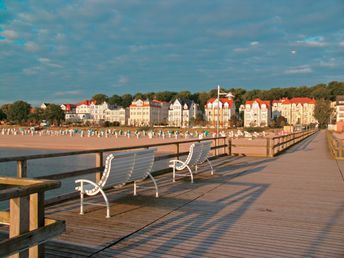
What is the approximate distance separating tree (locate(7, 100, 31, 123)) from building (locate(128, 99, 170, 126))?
38.7 metres

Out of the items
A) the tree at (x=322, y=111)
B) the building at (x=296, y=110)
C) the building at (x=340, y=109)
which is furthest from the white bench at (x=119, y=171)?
the building at (x=296, y=110)

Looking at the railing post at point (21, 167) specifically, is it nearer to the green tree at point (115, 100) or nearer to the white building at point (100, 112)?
the white building at point (100, 112)

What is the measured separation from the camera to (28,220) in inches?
103

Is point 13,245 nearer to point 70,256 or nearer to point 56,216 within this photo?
point 70,256

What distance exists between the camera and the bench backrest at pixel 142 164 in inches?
246

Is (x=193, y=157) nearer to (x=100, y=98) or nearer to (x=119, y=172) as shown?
(x=119, y=172)

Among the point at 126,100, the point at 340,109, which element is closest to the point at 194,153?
the point at 340,109

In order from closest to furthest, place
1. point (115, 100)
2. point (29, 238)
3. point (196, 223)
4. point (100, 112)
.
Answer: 1. point (29, 238)
2. point (196, 223)
3. point (100, 112)
4. point (115, 100)

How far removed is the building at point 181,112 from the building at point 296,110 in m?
33.1

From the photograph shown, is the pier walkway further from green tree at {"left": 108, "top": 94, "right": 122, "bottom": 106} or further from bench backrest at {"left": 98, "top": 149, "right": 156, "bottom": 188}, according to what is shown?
green tree at {"left": 108, "top": 94, "right": 122, "bottom": 106}

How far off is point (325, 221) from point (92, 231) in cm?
316

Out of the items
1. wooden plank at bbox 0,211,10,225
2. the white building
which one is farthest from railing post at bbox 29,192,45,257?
the white building

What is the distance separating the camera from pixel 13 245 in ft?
7.87

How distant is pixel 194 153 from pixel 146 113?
137561 millimetres
